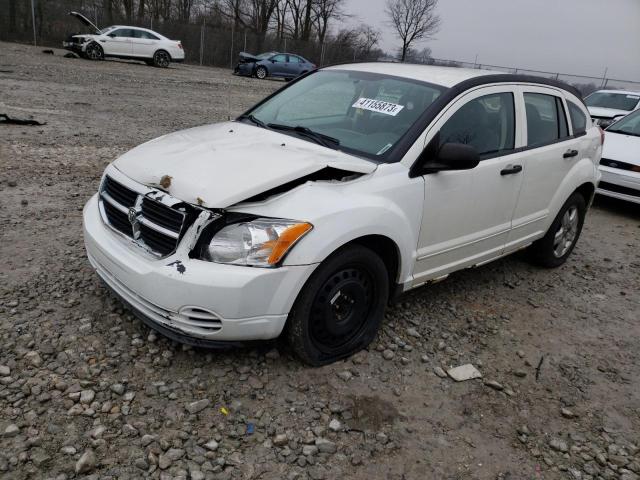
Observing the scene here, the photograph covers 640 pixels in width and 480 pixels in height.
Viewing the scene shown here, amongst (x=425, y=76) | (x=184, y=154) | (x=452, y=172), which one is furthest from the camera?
(x=425, y=76)

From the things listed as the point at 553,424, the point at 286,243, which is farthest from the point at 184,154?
the point at 553,424

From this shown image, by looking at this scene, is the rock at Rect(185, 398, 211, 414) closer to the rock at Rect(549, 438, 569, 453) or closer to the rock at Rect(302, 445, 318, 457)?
the rock at Rect(302, 445, 318, 457)

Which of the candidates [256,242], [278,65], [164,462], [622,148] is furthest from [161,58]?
[164,462]

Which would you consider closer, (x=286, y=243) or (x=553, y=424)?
(x=286, y=243)

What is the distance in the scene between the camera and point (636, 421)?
3.08 metres

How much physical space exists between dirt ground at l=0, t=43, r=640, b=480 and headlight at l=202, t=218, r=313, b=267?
77 cm

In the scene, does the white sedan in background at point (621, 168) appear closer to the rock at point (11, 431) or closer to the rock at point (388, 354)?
the rock at point (388, 354)

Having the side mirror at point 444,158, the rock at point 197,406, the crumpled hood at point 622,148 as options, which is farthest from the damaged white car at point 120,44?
the rock at point 197,406

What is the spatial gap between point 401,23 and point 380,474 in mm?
52120

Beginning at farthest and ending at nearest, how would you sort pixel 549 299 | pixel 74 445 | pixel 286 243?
pixel 549 299 < pixel 286 243 < pixel 74 445

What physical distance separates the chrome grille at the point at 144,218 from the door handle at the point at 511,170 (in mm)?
2405

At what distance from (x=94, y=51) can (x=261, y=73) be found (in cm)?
773

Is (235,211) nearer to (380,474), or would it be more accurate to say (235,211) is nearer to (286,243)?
(286,243)

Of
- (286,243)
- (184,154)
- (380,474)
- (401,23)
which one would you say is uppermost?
(401,23)
